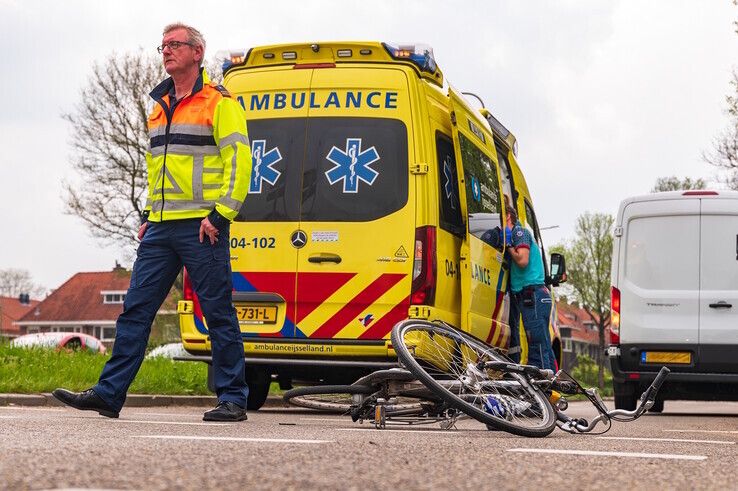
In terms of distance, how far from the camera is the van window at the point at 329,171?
8.43m

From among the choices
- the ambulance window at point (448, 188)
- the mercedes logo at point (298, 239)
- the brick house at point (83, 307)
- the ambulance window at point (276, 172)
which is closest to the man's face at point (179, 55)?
the ambulance window at point (276, 172)

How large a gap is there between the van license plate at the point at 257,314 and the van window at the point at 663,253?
Result: 15.7 feet

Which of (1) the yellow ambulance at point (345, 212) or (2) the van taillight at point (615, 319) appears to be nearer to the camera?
(1) the yellow ambulance at point (345, 212)

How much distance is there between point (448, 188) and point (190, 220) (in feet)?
7.78

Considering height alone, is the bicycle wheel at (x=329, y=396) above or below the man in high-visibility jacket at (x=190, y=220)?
below

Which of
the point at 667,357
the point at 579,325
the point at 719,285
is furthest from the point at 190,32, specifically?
the point at 579,325

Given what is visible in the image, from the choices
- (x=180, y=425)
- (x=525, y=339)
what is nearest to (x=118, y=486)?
(x=180, y=425)

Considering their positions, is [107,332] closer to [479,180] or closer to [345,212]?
[479,180]

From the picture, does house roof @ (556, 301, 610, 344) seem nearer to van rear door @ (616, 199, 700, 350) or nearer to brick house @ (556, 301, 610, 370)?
brick house @ (556, 301, 610, 370)

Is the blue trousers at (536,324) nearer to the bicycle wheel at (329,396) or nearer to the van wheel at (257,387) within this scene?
the van wheel at (257,387)

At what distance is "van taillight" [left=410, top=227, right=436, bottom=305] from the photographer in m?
8.23

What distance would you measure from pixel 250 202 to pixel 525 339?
3472 mm

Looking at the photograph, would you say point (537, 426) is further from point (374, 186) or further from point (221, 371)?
point (374, 186)

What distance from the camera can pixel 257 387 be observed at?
980 cm
